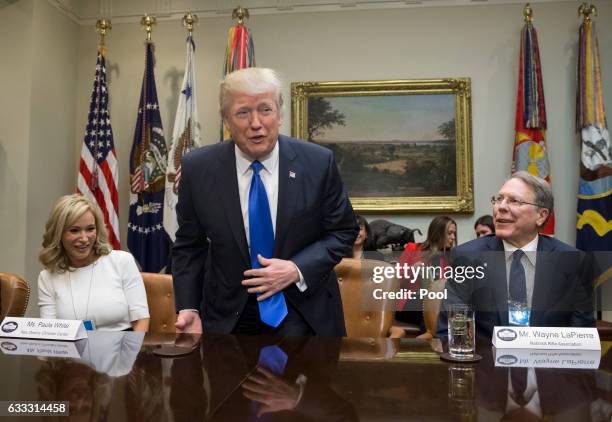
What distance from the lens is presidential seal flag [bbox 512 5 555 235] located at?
5594mm

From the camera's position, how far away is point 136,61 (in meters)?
6.52

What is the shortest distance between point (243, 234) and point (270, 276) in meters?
0.23

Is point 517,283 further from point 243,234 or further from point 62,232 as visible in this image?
point 62,232

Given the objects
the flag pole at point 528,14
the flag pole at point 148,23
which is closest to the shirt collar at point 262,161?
the flag pole at point 148,23

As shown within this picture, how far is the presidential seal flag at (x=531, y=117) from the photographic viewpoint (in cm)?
559

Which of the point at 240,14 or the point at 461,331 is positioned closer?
the point at 461,331

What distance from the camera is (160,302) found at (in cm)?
294

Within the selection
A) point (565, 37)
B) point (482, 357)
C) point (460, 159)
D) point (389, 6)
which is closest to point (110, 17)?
point (389, 6)

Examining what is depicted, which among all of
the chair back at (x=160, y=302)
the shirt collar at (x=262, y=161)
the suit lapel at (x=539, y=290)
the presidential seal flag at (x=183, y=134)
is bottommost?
the chair back at (x=160, y=302)

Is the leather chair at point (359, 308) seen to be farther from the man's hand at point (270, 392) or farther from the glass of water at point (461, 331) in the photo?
the man's hand at point (270, 392)

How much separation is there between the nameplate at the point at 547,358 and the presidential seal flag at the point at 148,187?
4725 millimetres

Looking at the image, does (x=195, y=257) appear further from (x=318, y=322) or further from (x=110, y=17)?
(x=110, y=17)

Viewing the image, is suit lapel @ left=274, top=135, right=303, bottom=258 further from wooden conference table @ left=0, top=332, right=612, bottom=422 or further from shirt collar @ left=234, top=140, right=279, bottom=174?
wooden conference table @ left=0, top=332, right=612, bottom=422

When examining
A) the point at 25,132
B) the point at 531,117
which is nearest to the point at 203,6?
the point at 25,132
